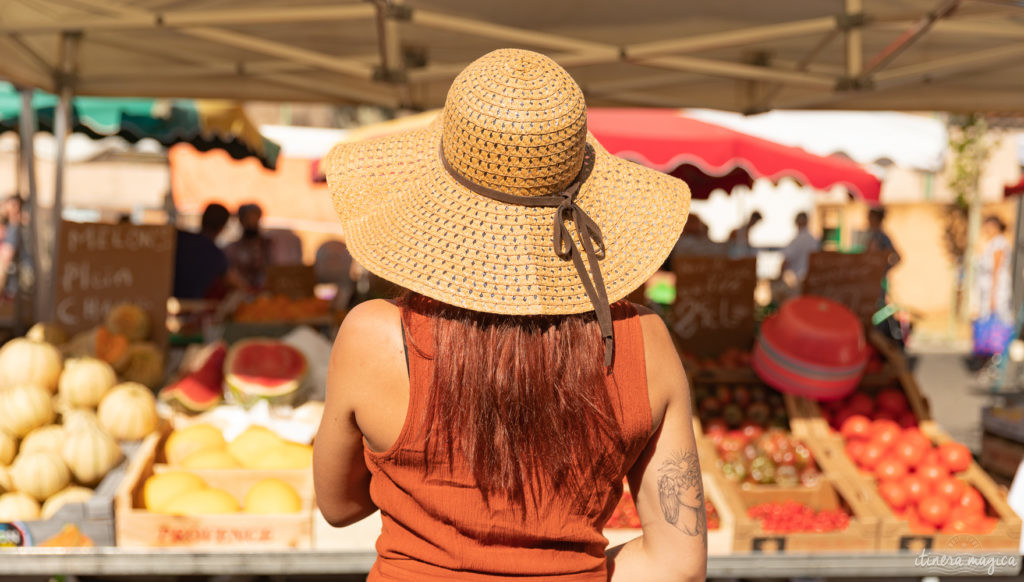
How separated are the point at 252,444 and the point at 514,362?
246cm

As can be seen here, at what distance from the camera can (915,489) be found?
3605 millimetres

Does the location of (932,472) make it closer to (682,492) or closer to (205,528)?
(682,492)

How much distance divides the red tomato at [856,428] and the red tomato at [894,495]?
472mm

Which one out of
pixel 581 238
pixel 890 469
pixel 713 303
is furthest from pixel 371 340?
pixel 713 303

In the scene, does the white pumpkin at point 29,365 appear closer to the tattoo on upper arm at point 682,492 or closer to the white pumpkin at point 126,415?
the white pumpkin at point 126,415

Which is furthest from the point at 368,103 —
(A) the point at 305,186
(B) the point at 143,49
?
(A) the point at 305,186

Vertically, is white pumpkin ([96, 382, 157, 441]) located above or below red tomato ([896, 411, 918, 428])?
above

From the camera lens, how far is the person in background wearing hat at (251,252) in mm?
6715

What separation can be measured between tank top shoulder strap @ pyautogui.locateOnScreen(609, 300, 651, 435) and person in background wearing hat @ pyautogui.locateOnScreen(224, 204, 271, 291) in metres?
5.87

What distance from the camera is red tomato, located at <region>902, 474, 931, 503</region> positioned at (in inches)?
141

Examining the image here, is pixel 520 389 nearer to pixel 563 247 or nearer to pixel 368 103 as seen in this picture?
pixel 563 247

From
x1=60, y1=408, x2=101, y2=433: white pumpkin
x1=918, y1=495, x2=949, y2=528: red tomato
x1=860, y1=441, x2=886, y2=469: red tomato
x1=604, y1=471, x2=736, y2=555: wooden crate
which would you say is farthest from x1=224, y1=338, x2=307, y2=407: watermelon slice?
x1=918, y1=495, x2=949, y2=528: red tomato

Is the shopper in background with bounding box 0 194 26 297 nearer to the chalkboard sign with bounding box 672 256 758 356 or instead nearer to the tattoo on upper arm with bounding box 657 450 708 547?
the chalkboard sign with bounding box 672 256 758 356

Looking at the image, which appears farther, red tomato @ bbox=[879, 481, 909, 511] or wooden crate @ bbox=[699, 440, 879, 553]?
red tomato @ bbox=[879, 481, 909, 511]
